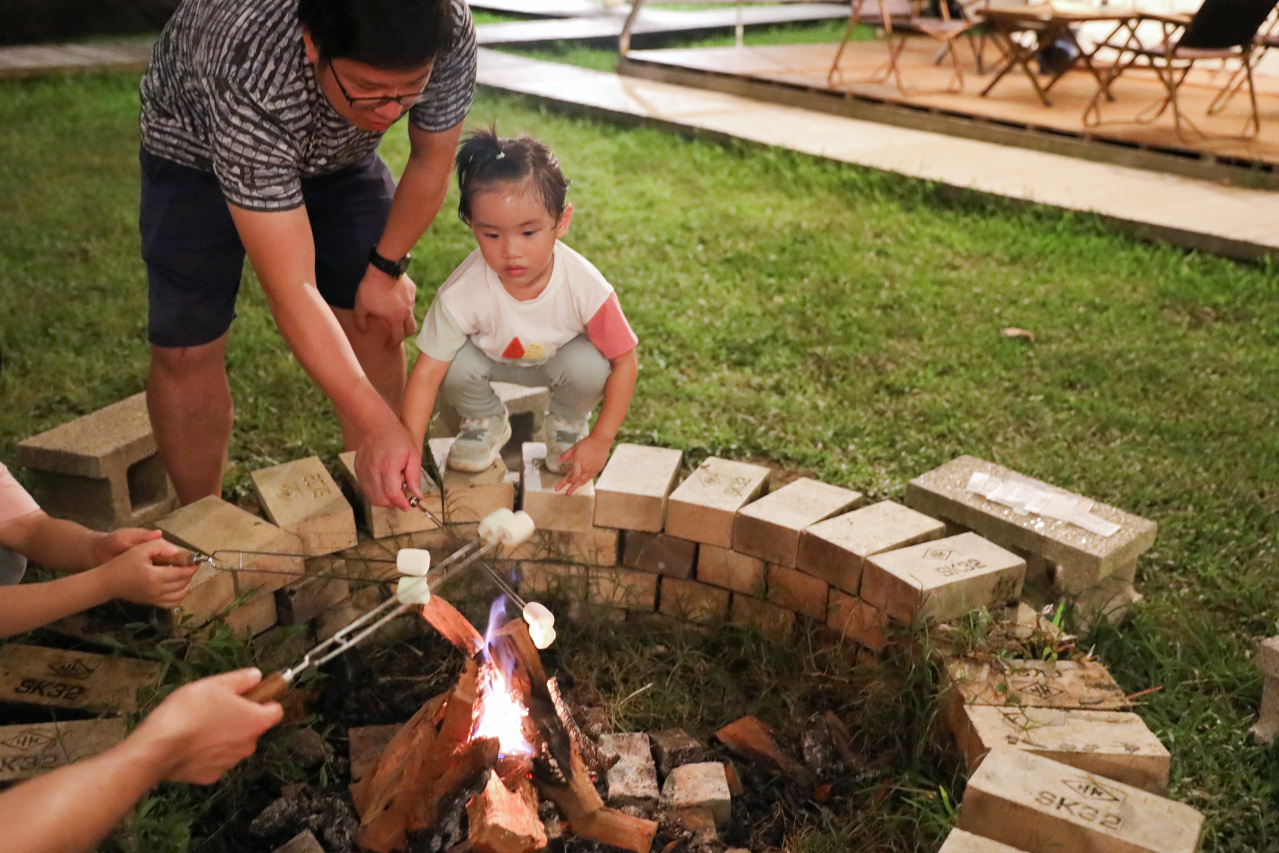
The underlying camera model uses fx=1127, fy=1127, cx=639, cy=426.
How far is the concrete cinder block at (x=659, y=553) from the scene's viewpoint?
110 inches

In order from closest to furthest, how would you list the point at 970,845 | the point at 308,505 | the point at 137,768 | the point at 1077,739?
the point at 137,768
the point at 970,845
the point at 1077,739
the point at 308,505

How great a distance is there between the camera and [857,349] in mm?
4457

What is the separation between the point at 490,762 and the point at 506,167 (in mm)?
1205

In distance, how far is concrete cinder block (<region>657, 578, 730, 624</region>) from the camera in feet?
9.34

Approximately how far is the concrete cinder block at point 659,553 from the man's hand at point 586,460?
21 cm

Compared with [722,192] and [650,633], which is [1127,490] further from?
[722,192]

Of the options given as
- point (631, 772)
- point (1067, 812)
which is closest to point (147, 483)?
point (631, 772)

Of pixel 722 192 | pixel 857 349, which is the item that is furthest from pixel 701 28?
pixel 857 349

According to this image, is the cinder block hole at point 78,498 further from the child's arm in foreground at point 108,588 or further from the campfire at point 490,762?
the campfire at point 490,762

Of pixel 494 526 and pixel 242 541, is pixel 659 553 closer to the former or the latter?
pixel 494 526

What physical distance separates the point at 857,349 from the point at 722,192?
2.33 metres

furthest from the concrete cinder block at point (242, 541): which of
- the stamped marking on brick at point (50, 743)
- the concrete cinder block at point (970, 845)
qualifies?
the concrete cinder block at point (970, 845)

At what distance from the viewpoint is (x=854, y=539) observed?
2.63 m

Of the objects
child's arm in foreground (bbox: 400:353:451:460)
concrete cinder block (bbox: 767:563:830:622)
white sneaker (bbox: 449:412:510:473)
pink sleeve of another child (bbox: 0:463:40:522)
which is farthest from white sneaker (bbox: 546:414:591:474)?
pink sleeve of another child (bbox: 0:463:40:522)
